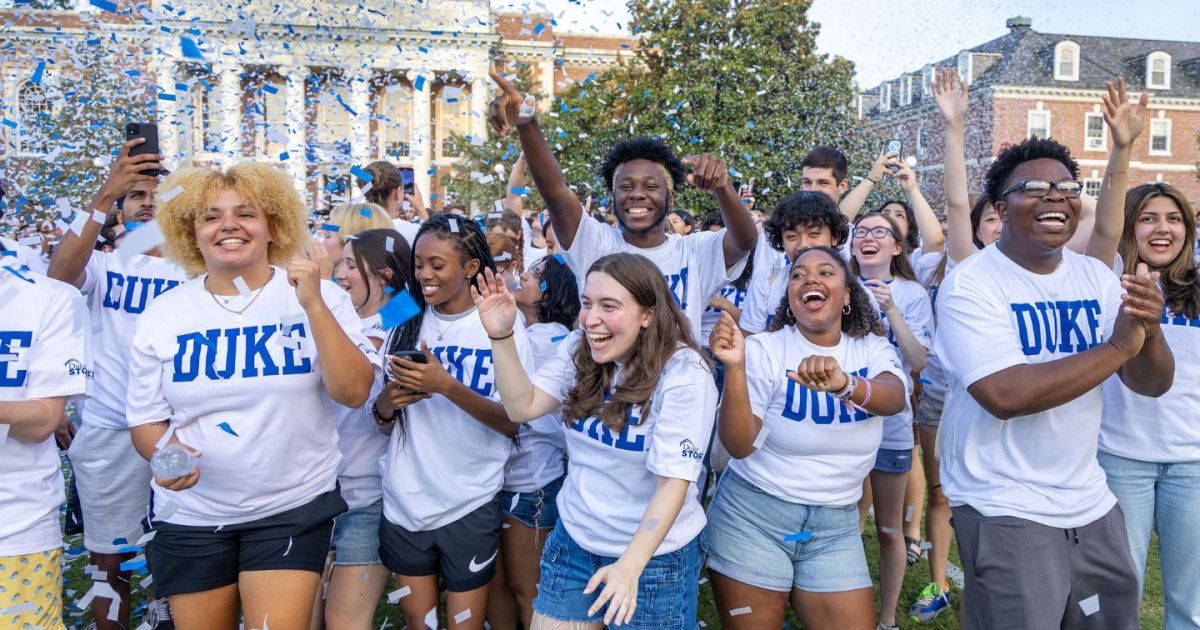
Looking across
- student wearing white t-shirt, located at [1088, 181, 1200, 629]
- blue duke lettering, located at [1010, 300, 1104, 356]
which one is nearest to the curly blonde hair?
blue duke lettering, located at [1010, 300, 1104, 356]

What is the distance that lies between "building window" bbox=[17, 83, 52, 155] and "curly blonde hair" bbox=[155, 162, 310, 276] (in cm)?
385

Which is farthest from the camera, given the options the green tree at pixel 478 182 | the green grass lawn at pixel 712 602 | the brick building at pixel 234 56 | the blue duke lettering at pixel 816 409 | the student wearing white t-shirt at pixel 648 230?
the green tree at pixel 478 182

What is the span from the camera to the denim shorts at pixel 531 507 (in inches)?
137

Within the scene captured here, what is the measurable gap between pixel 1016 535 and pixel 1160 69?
46902 millimetres

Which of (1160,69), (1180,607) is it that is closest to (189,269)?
(1180,607)

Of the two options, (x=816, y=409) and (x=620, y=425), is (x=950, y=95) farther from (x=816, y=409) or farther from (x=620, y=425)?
(x=620, y=425)

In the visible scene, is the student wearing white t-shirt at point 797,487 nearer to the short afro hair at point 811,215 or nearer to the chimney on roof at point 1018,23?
the short afro hair at point 811,215

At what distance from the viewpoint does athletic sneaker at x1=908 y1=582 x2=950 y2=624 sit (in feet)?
14.6

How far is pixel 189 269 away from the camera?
119 inches

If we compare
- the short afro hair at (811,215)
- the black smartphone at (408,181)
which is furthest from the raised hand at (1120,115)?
the black smartphone at (408,181)

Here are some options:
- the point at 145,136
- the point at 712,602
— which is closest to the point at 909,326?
the point at 712,602

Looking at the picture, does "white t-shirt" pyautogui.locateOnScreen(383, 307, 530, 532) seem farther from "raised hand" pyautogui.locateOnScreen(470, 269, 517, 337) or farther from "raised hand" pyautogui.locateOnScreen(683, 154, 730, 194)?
"raised hand" pyautogui.locateOnScreen(683, 154, 730, 194)

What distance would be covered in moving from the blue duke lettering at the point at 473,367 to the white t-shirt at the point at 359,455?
0.35 m

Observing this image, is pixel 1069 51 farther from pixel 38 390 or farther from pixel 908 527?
pixel 38 390
